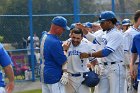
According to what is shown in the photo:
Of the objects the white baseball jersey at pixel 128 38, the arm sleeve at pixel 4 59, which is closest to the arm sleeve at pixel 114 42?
the white baseball jersey at pixel 128 38

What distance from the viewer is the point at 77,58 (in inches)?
356

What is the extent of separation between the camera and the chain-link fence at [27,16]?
52.6 feet

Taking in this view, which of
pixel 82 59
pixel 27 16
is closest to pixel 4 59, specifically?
pixel 82 59

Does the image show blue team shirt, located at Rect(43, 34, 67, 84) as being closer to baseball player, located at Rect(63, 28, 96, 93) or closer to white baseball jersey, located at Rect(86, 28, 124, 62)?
baseball player, located at Rect(63, 28, 96, 93)

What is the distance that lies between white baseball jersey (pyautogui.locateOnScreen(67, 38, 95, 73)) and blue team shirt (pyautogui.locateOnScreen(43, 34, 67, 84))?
2.01 feet

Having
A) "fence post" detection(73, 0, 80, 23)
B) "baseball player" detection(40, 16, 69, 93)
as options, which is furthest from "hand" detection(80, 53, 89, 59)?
"fence post" detection(73, 0, 80, 23)

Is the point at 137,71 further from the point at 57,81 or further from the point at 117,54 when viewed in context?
the point at 57,81

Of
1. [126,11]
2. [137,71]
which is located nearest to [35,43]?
[126,11]

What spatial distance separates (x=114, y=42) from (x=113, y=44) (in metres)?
0.06

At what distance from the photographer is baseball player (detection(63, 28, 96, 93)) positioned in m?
9.05

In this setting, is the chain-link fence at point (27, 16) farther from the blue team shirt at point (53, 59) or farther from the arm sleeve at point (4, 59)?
the arm sleeve at point (4, 59)

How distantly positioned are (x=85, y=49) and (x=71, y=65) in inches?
16.2

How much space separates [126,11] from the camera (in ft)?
68.4

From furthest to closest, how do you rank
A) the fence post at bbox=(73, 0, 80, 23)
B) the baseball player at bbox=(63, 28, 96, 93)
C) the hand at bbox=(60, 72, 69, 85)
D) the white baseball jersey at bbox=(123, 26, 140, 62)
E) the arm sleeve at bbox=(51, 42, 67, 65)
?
the fence post at bbox=(73, 0, 80, 23) < the white baseball jersey at bbox=(123, 26, 140, 62) < the baseball player at bbox=(63, 28, 96, 93) < the hand at bbox=(60, 72, 69, 85) < the arm sleeve at bbox=(51, 42, 67, 65)
